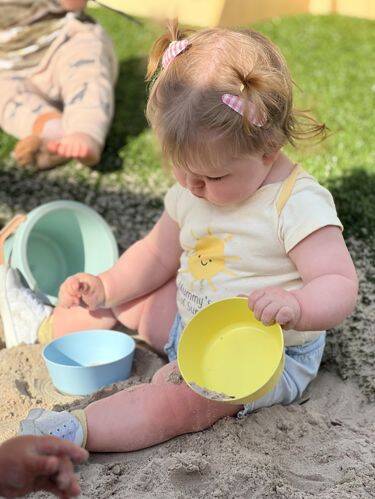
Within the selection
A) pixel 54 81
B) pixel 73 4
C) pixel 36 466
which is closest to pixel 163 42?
pixel 36 466

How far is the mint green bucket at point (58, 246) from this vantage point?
2258 millimetres

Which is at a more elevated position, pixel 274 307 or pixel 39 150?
pixel 274 307

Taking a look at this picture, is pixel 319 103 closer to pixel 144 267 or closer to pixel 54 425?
pixel 144 267

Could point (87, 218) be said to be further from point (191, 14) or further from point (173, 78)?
point (191, 14)

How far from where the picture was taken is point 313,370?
1.87 meters

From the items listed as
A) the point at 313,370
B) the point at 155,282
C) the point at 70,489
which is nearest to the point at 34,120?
the point at 155,282

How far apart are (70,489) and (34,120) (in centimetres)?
220

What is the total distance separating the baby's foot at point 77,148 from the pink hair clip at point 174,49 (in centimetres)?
109

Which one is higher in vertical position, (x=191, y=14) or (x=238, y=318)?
(x=238, y=318)

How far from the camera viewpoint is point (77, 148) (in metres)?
2.78

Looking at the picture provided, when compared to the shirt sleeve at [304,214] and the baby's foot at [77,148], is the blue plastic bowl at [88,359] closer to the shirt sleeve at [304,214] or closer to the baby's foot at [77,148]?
the shirt sleeve at [304,214]

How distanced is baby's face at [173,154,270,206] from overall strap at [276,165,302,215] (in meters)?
0.05

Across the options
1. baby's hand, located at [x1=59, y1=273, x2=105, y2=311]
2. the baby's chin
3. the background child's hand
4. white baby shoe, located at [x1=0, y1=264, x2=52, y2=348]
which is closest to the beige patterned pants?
white baby shoe, located at [x1=0, y1=264, x2=52, y2=348]

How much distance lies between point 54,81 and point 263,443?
2128 mm
